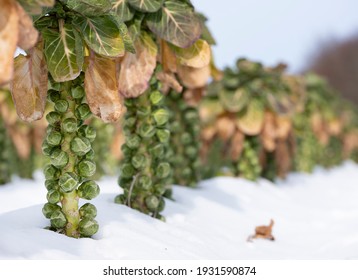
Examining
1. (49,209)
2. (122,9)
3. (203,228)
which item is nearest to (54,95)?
(49,209)

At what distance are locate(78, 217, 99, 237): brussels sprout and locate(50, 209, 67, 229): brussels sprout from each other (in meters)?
0.08

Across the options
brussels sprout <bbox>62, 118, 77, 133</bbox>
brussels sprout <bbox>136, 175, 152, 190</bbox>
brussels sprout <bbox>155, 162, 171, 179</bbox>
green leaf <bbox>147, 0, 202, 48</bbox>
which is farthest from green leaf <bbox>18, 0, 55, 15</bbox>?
brussels sprout <bbox>155, 162, 171, 179</bbox>

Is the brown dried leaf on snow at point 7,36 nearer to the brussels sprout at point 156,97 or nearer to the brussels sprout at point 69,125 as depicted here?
the brussels sprout at point 69,125

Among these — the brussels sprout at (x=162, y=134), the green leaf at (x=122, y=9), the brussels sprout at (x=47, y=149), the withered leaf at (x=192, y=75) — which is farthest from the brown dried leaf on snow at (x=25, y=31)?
the withered leaf at (x=192, y=75)

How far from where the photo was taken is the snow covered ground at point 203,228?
2.45m

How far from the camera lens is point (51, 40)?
258cm

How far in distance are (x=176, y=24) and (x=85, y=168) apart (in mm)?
Answer: 1132

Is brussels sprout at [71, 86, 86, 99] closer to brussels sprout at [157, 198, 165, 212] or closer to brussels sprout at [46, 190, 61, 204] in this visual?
brussels sprout at [46, 190, 61, 204]

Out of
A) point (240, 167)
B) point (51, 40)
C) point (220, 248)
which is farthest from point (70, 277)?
point (240, 167)

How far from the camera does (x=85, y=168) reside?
8.83 ft

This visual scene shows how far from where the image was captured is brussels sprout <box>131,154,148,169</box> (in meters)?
3.52

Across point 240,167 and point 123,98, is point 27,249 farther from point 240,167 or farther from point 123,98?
point 240,167

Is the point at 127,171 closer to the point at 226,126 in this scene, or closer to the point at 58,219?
the point at 58,219

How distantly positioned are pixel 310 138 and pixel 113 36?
8848 millimetres
